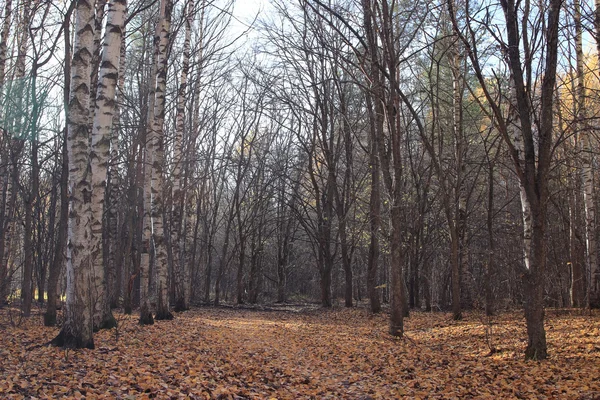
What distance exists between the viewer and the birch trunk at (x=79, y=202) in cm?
641

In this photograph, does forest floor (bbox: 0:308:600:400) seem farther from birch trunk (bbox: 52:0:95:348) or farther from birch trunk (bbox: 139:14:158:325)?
birch trunk (bbox: 139:14:158:325)

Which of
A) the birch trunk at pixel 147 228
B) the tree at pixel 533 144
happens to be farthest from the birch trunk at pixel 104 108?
the tree at pixel 533 144

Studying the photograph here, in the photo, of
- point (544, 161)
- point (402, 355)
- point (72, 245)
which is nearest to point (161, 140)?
point (72, 245)

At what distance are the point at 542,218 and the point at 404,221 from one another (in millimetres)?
10181

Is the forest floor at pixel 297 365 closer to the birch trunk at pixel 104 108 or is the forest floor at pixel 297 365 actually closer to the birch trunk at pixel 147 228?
the birch trunk at pixel 147 228

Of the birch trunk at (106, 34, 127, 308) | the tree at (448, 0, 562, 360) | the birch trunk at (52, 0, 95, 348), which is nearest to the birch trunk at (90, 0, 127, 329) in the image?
the birch trunk at (52, 0, 95, 348)

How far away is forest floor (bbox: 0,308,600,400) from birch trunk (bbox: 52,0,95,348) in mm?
340

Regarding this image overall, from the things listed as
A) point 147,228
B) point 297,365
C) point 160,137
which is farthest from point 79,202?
point 160,137

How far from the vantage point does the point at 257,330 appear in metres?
12.4

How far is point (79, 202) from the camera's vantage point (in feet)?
21.4

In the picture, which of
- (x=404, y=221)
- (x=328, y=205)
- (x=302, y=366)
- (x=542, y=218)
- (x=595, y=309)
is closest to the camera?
(x=542, y=218)

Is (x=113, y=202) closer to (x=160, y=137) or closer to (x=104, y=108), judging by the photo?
(x=160, y=137)

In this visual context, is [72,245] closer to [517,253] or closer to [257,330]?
[257,330]

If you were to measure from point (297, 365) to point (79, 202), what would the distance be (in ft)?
13.2
